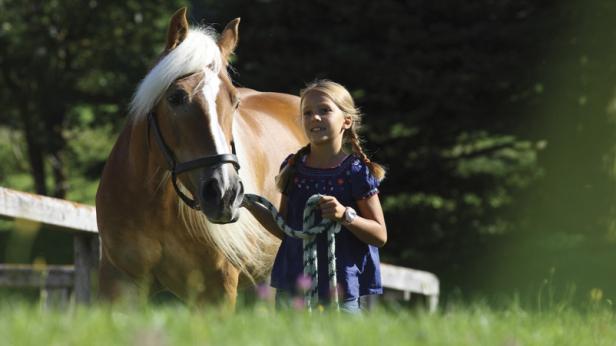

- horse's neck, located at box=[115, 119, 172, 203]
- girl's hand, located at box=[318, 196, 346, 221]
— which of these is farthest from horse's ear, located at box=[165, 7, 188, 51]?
girl's hand, located at box=[318, 196, 346, 221]

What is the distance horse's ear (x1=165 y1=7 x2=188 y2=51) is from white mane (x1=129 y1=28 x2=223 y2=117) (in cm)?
13

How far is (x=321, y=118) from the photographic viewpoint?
4.86 m

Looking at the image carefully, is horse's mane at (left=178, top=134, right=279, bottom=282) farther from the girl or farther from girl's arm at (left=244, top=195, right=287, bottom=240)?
the girl

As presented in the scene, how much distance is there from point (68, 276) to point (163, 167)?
4253mm

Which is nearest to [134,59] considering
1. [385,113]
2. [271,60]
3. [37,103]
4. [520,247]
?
[37,103]

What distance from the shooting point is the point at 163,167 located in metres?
5.19

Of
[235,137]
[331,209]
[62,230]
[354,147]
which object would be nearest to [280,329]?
[331,209]

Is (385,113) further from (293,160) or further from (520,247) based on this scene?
(293,160)

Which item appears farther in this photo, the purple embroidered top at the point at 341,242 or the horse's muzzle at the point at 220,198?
the purple embroidered top at the point at 341,242

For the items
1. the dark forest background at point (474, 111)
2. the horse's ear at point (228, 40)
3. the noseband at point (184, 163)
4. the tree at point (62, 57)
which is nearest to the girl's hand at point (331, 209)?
the noseband at point (184, 163)

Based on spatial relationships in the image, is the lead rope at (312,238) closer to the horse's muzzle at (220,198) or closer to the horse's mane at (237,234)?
the horse's muzzle at (220,198)

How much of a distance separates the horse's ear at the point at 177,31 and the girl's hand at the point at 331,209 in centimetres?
133

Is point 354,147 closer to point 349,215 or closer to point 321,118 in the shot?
point 321,118

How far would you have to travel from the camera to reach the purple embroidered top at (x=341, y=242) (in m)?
4.83
